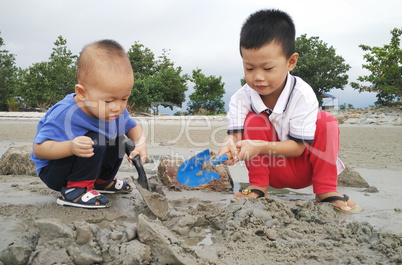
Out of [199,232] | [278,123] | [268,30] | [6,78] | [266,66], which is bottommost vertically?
[199,232]

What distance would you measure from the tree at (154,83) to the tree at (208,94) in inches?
39.0

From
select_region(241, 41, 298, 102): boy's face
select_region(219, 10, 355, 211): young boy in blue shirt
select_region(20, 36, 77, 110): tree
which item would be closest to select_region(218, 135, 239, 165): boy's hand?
select_region(219, 10, 355, 211): young boy in blue shirt

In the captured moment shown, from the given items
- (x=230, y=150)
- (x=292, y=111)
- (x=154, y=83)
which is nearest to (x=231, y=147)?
(x=230, y=150)

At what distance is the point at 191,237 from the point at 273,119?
40.2 inches

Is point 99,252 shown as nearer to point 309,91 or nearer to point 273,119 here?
point 273,119

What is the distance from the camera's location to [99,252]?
1.23 metres

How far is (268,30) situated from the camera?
1967 mm

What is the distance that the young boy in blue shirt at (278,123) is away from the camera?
1.98 metres

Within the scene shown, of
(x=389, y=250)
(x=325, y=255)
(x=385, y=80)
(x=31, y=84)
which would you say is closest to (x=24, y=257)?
(x=325, y=255)

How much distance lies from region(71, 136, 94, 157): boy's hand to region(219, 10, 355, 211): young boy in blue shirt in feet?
2.52

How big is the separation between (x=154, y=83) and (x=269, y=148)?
20.7 metres

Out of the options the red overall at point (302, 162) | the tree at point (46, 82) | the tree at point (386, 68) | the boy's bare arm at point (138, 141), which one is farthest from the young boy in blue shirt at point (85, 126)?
the tree at point (46, 82)

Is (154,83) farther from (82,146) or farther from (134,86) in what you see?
(82,146)

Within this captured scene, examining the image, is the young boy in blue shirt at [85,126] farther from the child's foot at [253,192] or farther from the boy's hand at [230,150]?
the child's foot at [253,192]
